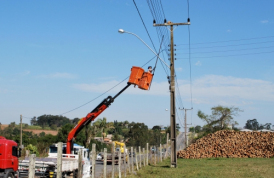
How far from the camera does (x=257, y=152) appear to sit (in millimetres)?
42375

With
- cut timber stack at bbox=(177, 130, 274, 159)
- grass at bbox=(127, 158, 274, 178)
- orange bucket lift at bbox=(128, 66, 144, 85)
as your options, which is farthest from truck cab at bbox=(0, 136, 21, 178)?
cut timber stack at bbox=(177, 130, 274, 159)

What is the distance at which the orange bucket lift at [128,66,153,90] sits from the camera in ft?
75.8

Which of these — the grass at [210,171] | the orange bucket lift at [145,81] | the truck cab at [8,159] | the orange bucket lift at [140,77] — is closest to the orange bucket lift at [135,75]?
the orange bucket lift at [140,77]

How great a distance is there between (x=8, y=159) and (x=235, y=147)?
103 feet

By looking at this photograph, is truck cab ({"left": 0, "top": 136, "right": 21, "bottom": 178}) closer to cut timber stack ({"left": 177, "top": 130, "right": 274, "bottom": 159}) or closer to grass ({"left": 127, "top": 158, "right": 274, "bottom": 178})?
grass ({"left": 127, "top": 158, "right": 274, "bottom": 178})

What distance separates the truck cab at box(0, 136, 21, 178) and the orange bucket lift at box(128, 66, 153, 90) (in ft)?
26.4

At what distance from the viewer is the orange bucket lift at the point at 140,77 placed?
2309 cm

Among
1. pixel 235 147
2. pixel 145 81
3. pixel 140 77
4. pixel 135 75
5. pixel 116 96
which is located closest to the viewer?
pixel 145 81

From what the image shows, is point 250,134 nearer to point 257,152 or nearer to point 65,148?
point 257,152

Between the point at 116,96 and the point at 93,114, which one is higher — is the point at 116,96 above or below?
above

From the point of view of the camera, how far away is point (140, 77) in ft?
76.7

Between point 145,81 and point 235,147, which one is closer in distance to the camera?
point 145,81

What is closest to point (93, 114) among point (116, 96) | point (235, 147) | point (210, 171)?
point (116, 96)

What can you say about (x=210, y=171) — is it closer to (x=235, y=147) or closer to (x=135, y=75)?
(x=135, y=75)
